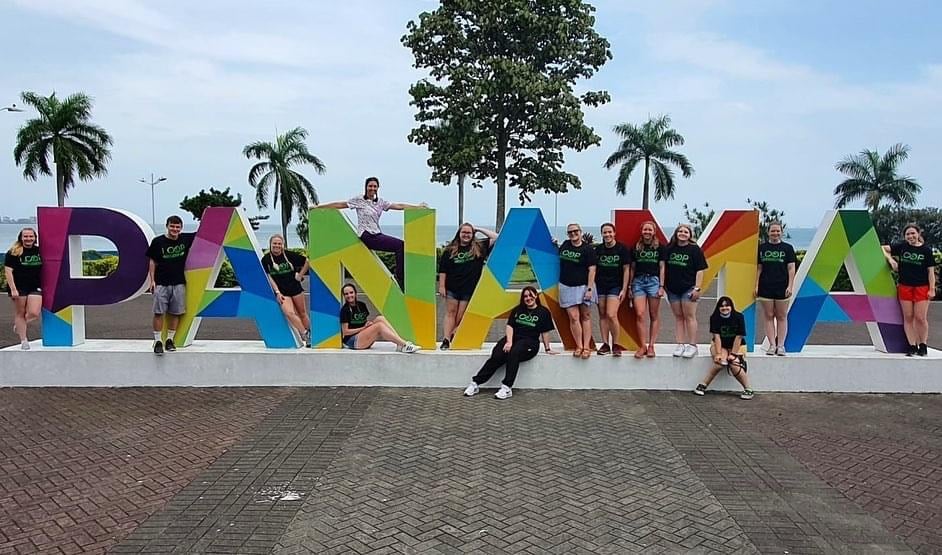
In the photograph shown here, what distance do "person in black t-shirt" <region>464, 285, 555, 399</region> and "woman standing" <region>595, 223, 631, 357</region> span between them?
29.6 inches

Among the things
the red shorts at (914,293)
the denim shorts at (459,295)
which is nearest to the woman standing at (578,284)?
the denim shorts at (459,295)

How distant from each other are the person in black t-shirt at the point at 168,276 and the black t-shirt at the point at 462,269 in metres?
3.41

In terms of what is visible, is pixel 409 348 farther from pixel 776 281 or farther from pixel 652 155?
pixel 652 155

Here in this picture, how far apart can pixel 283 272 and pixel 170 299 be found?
1.46m

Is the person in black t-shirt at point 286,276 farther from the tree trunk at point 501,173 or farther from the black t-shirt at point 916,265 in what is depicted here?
the tree trunk at point 501,173

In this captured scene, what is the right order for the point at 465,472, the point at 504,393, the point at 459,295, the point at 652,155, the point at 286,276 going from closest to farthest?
the point at 465,472, the point at 504,393, the point at 286,276, the point at 459,295, the point at 652,155

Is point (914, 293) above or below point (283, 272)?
below

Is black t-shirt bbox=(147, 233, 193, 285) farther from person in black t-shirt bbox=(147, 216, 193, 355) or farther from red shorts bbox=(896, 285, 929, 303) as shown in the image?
red shorts bbox=(896, 285, 929, 303)

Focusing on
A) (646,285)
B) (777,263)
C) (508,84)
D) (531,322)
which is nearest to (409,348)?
(531,322)

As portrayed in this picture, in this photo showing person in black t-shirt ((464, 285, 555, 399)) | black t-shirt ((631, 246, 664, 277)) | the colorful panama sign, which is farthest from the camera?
the colorful panama sign

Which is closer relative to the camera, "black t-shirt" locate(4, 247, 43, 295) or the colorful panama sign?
"black t-shirt" locate(4, 247, 43, 295)

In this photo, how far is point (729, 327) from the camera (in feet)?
28.1

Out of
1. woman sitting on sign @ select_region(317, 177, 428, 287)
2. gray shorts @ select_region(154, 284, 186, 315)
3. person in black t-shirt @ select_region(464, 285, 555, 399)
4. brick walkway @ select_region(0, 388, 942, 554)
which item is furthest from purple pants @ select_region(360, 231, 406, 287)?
gray shorts @ select_region(154, 284, 186, 315)

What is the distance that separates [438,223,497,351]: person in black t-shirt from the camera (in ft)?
30.2
